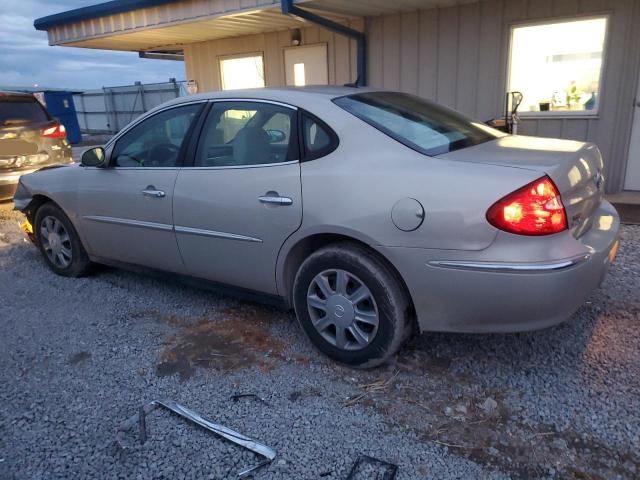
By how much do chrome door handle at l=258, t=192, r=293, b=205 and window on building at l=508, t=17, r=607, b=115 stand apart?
5145mm

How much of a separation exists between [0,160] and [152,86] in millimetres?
13553

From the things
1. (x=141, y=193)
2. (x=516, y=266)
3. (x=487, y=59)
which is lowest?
(x=516, y=266)

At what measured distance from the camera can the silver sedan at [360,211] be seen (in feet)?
8.00

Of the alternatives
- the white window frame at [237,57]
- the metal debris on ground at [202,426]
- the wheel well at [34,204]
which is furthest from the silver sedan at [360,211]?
the white window frame at [237,57]

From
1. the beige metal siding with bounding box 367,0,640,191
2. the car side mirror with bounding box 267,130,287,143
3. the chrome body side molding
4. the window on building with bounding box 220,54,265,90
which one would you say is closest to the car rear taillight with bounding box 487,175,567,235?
the chrome body side molding

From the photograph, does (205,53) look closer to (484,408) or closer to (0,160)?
(0,160)

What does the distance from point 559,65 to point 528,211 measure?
531cm

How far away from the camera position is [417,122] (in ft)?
10.3

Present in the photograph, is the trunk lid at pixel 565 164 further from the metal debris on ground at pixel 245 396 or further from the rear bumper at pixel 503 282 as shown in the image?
the metal debris on ground at pixel 245 396

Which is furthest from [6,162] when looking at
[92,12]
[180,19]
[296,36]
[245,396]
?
[245,396]

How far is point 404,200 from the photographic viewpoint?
258cm

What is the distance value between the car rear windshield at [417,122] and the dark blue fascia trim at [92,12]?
553 centimetres

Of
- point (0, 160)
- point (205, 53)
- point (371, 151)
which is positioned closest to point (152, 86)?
point (205, 53)

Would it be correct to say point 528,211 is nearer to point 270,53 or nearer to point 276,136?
point 276,136
